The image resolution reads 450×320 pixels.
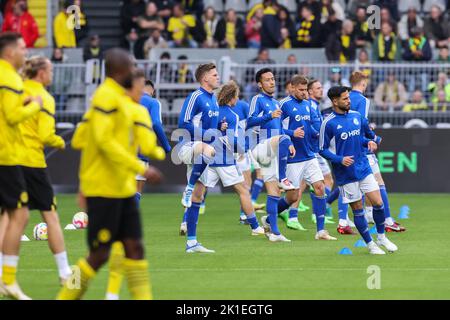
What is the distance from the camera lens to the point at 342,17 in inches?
1022

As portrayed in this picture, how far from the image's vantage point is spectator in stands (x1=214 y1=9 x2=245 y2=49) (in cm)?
2620

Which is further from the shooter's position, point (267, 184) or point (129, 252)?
point (267, 184)

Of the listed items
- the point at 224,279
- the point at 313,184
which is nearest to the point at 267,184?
the point at 313,184

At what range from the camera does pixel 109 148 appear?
8742mm

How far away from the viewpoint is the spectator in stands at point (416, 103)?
23078 mm

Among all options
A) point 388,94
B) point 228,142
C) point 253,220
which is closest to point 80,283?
point 228,142

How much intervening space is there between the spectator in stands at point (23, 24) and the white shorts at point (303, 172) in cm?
1274

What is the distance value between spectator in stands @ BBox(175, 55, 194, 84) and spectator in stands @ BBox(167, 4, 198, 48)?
2620 mm

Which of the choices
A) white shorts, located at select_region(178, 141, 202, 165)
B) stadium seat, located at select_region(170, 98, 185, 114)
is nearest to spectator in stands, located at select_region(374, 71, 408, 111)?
stadium seat, located at select_region(170, 98, 185, 114)

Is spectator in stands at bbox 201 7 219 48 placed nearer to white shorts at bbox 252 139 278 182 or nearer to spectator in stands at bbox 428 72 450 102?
spectator in stands at bbox 428 72 450 102

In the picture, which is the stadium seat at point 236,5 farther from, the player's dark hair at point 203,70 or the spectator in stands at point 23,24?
the player's dark hair at point 203,70
